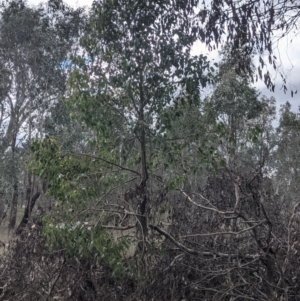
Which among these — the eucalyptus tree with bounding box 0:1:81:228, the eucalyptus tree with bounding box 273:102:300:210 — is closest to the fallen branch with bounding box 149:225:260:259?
the eucalyptus tree with bounding box 0:1:81:228

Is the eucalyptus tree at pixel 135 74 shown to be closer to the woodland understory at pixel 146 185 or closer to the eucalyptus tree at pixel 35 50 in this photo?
the woodland understory at pixel 146 185

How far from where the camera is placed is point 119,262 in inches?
235

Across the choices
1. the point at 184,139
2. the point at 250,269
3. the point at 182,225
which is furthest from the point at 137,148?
the point at 250,269

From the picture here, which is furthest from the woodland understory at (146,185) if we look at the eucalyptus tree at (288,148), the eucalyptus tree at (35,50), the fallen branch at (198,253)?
the eucalyptus tree at (288,148)

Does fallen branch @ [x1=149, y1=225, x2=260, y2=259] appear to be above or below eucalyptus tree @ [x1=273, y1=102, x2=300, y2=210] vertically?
below

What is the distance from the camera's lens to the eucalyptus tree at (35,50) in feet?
67.0

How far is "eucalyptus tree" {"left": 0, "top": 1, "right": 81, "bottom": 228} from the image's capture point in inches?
804

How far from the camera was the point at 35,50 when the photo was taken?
67.8 ft

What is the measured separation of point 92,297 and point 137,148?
1976 millimetres

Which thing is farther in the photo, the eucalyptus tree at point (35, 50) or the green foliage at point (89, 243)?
the eucalyptus tree at point (35, 50)

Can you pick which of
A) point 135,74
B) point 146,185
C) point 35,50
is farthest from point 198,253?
point 35,50

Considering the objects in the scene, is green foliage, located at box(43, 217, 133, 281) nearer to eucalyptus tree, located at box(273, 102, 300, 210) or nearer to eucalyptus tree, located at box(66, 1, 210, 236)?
eucalyptus tree, located at box(66, 1, 210, 236)

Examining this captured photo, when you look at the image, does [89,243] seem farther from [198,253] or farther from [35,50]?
[35,50]

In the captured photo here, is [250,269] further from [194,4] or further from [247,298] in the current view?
[194,4]
